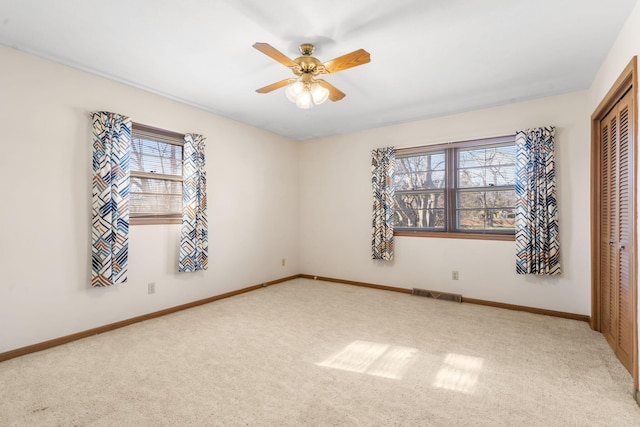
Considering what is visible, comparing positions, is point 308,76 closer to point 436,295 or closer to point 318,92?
point 318,92

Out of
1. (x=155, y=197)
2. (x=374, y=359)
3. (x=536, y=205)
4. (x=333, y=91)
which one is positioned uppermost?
(x=333, y=91)

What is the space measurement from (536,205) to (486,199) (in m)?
0.59

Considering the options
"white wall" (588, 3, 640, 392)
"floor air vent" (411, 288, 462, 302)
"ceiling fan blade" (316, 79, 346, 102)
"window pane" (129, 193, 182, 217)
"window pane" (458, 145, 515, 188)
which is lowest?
"floor air vent" (411, 288, 462, 302)

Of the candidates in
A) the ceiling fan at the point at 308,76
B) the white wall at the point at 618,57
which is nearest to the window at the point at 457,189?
the white wall at the point at 618,57

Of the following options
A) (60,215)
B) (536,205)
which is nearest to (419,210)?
(536,205)

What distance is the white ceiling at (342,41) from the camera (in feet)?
6.82

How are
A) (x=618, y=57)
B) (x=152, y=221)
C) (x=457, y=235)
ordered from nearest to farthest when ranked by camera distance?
(x=618, y=57) → (x=152, y=221) → (x=457, y=235)

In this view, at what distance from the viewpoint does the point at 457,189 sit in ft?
14.0

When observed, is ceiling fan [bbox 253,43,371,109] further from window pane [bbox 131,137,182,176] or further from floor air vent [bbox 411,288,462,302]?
floor air vent [bbox 411,288,462,302]

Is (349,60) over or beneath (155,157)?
over

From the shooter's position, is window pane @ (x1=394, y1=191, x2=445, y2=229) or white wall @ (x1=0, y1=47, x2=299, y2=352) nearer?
white wall @ (x1=0, y1=47, x2=299, y2=352)

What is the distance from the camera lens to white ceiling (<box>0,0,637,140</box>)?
208cm

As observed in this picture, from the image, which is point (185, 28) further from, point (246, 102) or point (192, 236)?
point (192, 236)

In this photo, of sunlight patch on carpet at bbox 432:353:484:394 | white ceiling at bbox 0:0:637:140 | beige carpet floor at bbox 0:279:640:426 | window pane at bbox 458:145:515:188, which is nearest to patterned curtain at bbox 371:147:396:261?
window pane at bbox 458:145:515:188
